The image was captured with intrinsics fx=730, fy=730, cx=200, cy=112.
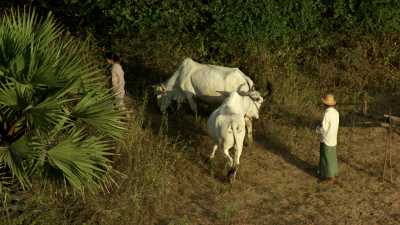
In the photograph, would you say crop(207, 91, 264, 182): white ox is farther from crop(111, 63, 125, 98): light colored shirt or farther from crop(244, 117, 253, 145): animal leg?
crop(111, 63, 125, 98): light colored shirt

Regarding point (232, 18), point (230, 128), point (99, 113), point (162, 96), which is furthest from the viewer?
point (232, 18)

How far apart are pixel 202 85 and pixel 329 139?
8.65 feet

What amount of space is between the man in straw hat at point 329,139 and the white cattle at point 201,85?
1.81 metres

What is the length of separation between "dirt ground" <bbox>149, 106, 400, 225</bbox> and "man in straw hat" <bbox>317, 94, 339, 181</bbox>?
0.64ft

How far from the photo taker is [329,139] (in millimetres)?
10609

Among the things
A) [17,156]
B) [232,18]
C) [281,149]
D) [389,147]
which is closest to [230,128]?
[281,149]

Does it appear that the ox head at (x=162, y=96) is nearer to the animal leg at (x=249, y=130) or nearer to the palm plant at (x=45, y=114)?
the animal leg at (x=249, y=130)

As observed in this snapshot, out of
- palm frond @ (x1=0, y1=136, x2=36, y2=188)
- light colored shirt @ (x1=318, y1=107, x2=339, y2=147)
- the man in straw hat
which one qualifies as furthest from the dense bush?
palm frond @ (x1=0, y1=136, x2=36, y2=188)

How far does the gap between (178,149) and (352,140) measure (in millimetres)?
2947

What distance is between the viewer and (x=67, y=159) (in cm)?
827

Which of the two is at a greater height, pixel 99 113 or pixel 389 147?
pixel 99 113

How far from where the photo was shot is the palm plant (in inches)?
321

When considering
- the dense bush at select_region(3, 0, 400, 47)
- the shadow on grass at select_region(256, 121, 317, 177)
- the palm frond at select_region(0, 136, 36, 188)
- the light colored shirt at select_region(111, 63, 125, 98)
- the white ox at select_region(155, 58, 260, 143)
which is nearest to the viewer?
the palm frond at select_region(0, 136, 36, 188)

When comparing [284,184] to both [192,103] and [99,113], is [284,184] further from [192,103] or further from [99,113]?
[99,113]
